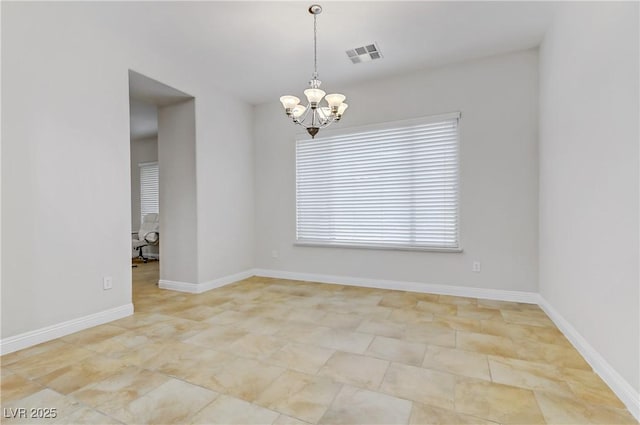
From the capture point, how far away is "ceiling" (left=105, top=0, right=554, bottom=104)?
287 cm

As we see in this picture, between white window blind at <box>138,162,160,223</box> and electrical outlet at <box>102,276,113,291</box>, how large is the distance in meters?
4.93

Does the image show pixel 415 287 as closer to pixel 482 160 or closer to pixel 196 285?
pixel 482 160

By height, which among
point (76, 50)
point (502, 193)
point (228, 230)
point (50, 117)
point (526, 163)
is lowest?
point (228, 230)

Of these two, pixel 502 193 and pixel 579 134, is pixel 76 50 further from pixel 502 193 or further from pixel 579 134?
pixel 502 193

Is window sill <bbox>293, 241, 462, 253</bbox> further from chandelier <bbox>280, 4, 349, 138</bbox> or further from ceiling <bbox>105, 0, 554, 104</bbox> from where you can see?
ceiling <bbox>105, 0, 554, 104</bbox>

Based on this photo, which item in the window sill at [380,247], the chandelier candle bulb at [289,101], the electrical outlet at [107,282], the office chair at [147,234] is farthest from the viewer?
the office chair at [147,234]

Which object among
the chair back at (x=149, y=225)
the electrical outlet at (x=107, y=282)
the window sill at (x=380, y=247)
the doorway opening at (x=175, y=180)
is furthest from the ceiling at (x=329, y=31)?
the chair back at (x=149, y=225)

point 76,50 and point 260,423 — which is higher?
point 76,50

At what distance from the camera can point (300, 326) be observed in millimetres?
3025

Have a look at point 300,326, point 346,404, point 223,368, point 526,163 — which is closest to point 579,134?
point 526,163

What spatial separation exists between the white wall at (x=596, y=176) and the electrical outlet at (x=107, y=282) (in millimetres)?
4220

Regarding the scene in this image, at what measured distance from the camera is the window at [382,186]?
4078 millimetres

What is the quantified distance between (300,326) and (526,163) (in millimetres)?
3217

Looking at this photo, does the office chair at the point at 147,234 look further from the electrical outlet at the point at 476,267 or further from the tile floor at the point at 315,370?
the electrical outlet at the point at 476,267
